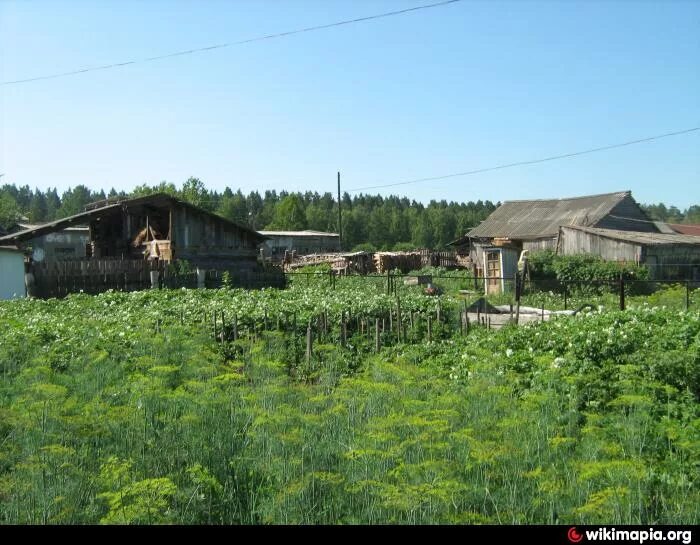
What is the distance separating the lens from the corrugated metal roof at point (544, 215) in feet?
126

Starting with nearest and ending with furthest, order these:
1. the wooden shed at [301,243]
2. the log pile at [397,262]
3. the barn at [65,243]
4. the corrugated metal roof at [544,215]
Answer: the corrugated metal roof at [544,215] → the log pile at [397,262] → the barn at [65,243] → the wooden shed at [301,243]

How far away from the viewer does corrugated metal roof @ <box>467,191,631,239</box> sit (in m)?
38.4

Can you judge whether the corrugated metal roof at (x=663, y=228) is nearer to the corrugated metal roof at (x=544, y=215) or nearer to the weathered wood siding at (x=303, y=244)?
the corrugated metal roof at (x=544, y=215)

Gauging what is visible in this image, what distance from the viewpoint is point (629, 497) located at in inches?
180

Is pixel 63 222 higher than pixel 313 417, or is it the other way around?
pixel 63 222

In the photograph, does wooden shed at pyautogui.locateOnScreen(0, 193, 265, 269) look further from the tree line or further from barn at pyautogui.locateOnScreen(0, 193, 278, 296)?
the tree line

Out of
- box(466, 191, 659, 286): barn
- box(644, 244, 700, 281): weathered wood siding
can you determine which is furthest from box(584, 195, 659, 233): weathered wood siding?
box(644, 244, 700, 281): weathered wood siding

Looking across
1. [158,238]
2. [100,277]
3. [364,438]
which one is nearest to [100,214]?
[158,238]

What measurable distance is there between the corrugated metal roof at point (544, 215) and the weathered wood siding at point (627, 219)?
33 centimetres

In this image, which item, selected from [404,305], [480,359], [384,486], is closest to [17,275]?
[404,305]

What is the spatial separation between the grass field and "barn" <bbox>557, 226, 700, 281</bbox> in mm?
20697

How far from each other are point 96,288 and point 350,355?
13.4 m

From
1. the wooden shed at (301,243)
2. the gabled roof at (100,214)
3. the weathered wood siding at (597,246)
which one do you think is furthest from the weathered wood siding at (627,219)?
the wooden shed at (301,243)
